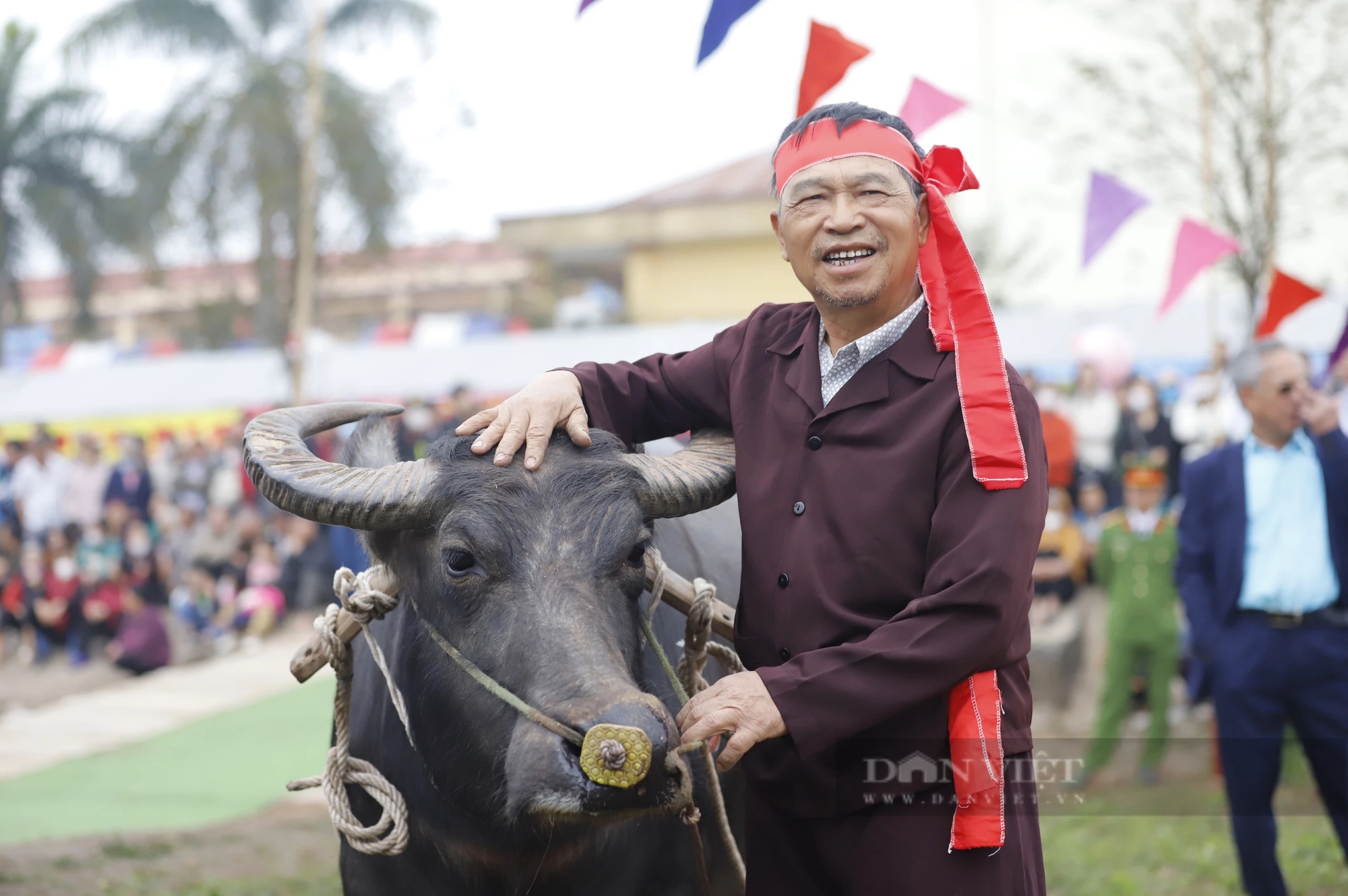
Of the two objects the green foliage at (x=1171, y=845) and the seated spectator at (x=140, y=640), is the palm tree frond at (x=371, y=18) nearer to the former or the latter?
the seated spectator at (x=140, y=640)

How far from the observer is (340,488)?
2.43 meters

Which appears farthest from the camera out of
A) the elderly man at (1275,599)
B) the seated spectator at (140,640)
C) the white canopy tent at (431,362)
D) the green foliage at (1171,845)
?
the white canopy tent at (431,362)

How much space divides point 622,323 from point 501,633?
21.6 metres

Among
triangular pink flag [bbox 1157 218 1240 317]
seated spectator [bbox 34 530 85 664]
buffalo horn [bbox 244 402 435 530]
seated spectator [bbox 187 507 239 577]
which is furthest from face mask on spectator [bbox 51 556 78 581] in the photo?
buffalo horn [bbox 244 402 435 530]

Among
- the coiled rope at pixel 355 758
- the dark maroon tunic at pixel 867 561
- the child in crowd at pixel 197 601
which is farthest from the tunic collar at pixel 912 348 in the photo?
the child in crowd at pixel 197 601

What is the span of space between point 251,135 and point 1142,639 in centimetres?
1521

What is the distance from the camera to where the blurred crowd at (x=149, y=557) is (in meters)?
11.4

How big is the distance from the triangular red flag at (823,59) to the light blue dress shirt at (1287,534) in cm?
231

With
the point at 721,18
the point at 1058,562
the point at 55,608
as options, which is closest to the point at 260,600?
the point at 55,608

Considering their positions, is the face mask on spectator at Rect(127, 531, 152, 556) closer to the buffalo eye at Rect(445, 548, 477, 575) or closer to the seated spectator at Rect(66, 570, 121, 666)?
the seated spectator at Rect(66, 570, 121, 666)

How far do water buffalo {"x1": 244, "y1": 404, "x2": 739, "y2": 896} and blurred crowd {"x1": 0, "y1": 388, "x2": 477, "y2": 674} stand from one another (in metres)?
7.43

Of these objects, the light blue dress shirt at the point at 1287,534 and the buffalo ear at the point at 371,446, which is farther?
the light blue dress shirt at the point at 1287,534

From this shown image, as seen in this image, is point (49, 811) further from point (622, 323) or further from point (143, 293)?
point (143, 293)

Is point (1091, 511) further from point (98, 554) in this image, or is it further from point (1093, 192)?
point (98, 554)
